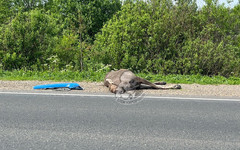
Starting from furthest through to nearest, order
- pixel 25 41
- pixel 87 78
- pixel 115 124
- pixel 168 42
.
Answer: pixel 168 42, pixel 25 41, pixel 87 78, pixel 115 124

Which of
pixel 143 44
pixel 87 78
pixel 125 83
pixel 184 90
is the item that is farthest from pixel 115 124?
pixel 143 44

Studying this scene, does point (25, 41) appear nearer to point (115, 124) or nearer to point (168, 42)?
point (168, 42)

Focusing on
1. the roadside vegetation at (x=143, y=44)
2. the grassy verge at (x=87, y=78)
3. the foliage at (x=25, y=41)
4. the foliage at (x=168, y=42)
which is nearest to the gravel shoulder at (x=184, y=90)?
the grassy verge at (x=87, y=78)

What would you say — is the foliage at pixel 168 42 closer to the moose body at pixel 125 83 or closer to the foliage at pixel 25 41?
the foliage at pixel 25 41

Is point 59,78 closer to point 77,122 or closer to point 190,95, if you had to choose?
point 190,95

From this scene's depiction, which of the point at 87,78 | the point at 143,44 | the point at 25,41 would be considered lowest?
the point at 87,78

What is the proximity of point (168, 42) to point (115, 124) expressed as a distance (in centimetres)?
1144

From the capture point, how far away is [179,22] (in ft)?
54.0

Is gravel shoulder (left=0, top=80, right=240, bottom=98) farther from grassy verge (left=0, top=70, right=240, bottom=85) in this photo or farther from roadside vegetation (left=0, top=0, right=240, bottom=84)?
roadside vegetation (left=0, top=0, right=240, bottom=84)

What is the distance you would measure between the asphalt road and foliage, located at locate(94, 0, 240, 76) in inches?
320

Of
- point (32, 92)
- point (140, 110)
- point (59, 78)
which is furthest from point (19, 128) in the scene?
point (59, 78)

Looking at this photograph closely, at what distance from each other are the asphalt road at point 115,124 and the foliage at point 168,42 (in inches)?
320

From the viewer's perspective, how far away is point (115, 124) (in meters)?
5.20

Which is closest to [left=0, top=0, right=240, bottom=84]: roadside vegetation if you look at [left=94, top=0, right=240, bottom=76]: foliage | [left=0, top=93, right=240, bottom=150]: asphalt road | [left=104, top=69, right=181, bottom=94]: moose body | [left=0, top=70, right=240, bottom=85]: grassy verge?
[left=94, top=0, right=240, bottom=76]: foliage
